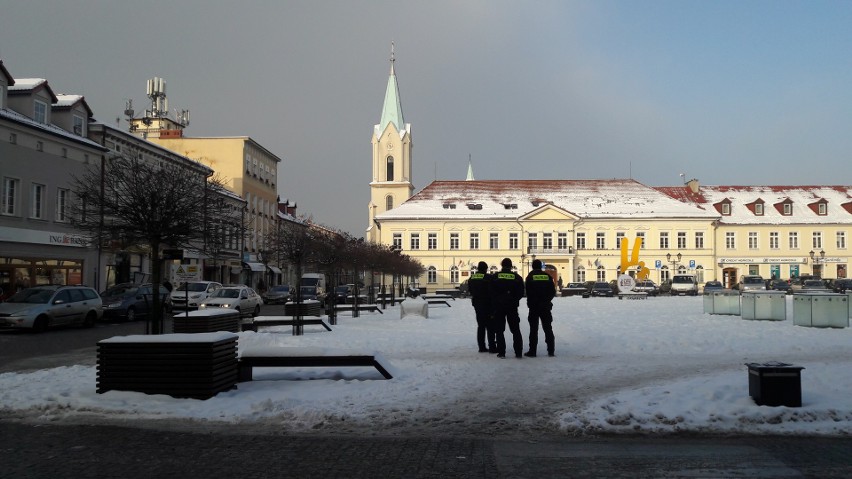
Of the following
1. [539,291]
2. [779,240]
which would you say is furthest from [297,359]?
[779,240]

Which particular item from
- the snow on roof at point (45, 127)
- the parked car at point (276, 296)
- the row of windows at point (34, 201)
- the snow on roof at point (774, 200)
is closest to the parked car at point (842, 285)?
the snow on roof at point (774, 200)

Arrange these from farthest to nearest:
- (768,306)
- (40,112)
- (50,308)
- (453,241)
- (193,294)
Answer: (453,241)
(40,112)
(193,294)
(50,308)
(768,306)

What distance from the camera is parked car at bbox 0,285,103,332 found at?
76.1 feet

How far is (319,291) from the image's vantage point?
5322cm

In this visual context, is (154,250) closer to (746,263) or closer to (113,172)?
(113,172)

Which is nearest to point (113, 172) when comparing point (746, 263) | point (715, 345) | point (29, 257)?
point (715, 345)

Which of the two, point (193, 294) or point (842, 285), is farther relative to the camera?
point (842, 285)

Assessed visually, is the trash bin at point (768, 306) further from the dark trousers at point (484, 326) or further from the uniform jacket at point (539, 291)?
the uniform jacket at point (539, 291)

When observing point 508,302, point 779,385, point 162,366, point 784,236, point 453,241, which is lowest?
point 779,385

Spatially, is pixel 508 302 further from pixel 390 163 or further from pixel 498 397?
pixel 390 163

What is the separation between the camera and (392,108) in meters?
97.5

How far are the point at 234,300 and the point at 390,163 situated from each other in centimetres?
6581

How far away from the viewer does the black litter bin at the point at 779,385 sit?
859 centimetres

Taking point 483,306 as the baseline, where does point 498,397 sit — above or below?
below
